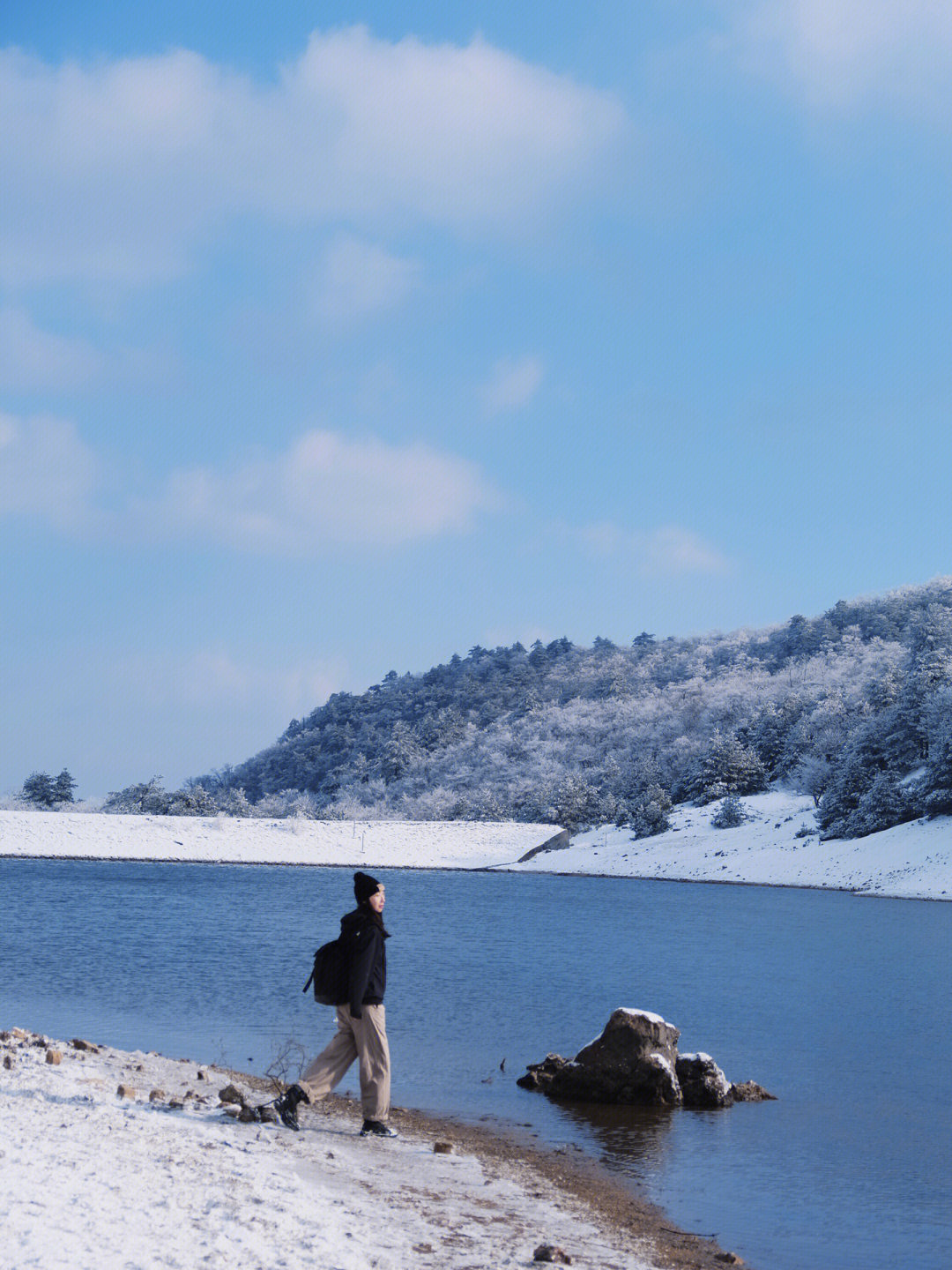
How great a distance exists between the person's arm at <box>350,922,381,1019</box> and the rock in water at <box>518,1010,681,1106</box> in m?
3.59

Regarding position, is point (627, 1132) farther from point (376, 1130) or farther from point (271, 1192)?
point (271, 1192)

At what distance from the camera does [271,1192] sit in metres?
6.31

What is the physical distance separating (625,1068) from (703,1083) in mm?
746

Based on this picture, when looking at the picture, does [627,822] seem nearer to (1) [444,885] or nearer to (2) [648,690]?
(1) [444,885]

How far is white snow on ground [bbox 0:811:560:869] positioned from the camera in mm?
64562

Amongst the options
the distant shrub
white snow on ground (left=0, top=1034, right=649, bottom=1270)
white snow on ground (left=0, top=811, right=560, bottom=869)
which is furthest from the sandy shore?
white snow on ground (left=0, top=811, right=560, bottom=869)

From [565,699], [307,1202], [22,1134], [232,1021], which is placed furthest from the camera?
[565,699]

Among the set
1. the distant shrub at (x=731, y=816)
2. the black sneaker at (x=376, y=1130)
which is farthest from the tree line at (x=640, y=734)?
the black sneaker at (x=376, y=1130)

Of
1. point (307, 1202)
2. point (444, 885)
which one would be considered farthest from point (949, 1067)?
point (444, 885)

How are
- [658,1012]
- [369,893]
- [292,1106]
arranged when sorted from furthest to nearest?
[658,1012], [369,893], [292,1106]

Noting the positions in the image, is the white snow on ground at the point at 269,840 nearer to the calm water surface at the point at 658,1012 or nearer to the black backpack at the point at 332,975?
the calm water surface at the point at 658,1012

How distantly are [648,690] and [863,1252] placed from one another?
115 metres

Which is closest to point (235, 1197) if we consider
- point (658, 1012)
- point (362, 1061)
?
point (362, 1061)

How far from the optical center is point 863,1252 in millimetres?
6988
